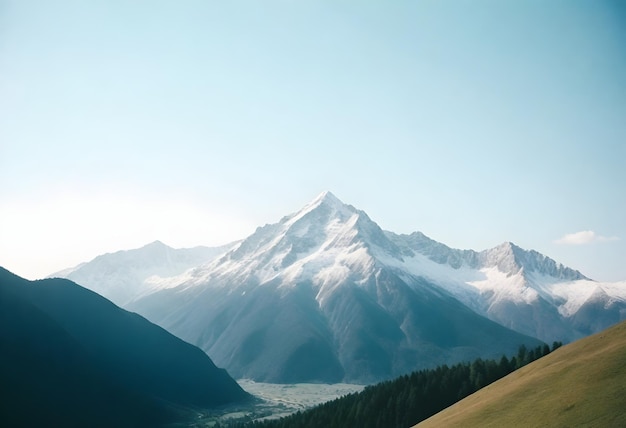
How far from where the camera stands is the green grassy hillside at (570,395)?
203ft

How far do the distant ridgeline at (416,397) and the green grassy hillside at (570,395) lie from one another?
85.8 m

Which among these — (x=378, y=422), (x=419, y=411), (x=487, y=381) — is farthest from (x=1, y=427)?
(x=487, y=381)

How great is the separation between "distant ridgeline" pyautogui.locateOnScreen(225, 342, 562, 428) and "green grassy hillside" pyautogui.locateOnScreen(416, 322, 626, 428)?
85849 millimetres

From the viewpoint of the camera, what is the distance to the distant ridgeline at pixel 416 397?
172 meters

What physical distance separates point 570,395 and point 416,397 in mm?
116241

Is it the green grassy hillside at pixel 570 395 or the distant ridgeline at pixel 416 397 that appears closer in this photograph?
the green grassy hillside at pixel 570 395

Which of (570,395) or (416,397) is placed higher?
(570,395)

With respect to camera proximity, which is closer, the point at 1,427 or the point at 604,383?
the point at 604,383

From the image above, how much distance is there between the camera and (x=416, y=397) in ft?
581

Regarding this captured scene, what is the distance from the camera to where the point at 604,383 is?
67188 millimetres

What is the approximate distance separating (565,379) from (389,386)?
5017 inches

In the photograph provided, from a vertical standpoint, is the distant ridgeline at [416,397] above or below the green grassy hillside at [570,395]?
below

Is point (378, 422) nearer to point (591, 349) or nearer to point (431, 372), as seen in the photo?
point (431, 372)

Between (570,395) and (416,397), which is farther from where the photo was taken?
(416,397)
